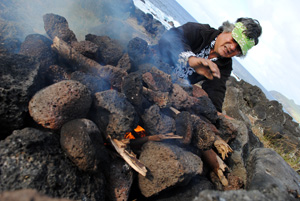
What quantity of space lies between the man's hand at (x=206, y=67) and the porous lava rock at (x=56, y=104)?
5.32 feet

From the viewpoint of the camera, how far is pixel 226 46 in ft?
11.1

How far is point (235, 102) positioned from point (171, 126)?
606 cm

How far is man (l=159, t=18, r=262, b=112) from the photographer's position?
3.15m

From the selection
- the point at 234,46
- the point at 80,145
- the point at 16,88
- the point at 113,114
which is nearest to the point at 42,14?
the point at 16,88

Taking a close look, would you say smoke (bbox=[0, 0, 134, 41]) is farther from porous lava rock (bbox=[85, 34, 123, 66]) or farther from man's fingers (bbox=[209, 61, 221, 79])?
man's fingers (bbox=[209, 61, 221, 79])

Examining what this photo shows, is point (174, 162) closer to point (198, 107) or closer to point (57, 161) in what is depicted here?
point (57, 161)

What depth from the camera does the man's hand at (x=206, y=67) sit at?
7.87ft

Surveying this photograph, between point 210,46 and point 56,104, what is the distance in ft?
9.83

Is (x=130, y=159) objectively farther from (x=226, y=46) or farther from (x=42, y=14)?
(x=42, y=14)

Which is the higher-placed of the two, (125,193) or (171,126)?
(171,126)

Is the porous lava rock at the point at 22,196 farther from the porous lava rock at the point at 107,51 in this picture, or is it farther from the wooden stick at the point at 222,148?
the wooden stick at the point at 222,148

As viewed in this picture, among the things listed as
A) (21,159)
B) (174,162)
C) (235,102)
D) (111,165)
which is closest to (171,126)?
(174,162)

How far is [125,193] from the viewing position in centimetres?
180

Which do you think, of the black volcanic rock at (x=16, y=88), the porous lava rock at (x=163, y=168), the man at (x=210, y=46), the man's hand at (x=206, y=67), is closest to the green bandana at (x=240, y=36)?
the man at (x=210, y=46)
